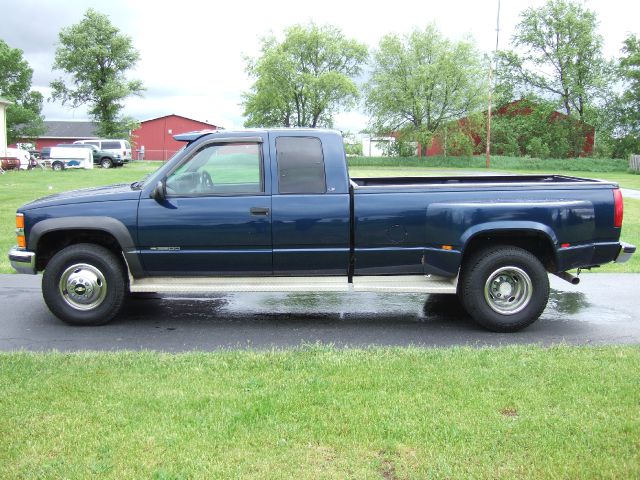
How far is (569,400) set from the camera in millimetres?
4340

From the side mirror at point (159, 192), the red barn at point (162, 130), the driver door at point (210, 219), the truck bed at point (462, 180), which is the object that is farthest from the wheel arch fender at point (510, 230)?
the red barn at point (162, 130)

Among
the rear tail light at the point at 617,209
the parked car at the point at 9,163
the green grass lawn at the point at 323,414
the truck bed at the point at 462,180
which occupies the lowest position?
the green grass lawn at the point at 323,414

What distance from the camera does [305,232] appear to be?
6281 millimetres

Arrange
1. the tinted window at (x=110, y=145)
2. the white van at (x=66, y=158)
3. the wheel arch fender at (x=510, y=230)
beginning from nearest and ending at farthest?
the wheel arch fender at (x=510, y=230)
the white van at (x=66, y=158)
the tinted window at (x=110, y=145)

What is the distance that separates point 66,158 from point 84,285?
123ft

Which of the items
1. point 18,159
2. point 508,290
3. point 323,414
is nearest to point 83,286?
point 323,414

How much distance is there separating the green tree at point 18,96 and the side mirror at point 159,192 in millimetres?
62004

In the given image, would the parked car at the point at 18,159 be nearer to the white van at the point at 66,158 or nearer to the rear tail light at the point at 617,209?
the white van at the point at 66,158

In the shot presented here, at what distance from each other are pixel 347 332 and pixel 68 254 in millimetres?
2863

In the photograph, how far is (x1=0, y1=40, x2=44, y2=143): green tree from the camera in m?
61.8

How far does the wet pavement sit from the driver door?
653 millimetres

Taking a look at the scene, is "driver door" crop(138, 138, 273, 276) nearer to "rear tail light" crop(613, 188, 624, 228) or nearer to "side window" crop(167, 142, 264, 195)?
"side window" crop(167, 142, 264, 195)

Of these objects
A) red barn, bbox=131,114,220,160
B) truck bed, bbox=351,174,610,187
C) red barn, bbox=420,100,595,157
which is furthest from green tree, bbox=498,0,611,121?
truck bed, bbox=351,174,610,187

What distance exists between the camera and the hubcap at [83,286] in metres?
6.41
